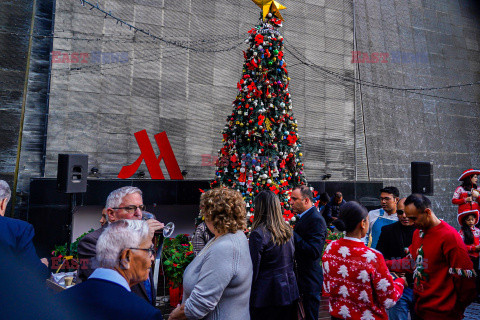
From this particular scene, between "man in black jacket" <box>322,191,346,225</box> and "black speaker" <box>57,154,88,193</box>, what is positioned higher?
A: "black speaker" <box>57,154,88,193</box>

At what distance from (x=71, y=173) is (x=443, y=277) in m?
5.40

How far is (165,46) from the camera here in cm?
916

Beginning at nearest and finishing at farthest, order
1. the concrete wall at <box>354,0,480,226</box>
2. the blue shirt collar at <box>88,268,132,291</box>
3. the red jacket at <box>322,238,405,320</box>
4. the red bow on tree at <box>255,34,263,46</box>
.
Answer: the blue shirt collar at <box>88,268,132,291</box> < the red jacket at <box>322,238,405,320</box> < the red bow on tree at <box>255,34,263,46</box> < the concrete wall at <box>354,0,480,226</box>

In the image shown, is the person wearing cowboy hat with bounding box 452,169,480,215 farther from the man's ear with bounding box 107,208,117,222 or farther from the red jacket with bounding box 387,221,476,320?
the man's ear with bounding box 107,208,117,222

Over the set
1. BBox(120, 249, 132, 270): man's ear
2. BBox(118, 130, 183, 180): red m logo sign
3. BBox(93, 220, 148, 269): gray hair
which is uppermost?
BBox(118, 130, 183, 180): red m logo sign

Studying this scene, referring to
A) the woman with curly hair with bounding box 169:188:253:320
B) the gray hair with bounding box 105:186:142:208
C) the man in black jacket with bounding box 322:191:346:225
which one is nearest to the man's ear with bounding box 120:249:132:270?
the woman with curly hair with bounding box 169:188:253:320

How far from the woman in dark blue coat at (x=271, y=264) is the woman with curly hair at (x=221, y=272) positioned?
72cm

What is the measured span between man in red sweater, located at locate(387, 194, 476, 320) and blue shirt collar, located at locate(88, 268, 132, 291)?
2.27 m

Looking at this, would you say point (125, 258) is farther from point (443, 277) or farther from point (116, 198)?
point (443, 277)

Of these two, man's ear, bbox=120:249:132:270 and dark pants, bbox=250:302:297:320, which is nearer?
man's ear, bbox=120:249:132:270

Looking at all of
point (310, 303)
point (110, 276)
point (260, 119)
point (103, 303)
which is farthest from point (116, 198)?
point (260, 119)

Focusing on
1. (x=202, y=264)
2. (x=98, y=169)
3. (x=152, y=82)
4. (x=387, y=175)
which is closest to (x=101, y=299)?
(x=202, y=264)

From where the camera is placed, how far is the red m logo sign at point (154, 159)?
8.58 metres

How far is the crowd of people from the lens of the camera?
1.56 m
